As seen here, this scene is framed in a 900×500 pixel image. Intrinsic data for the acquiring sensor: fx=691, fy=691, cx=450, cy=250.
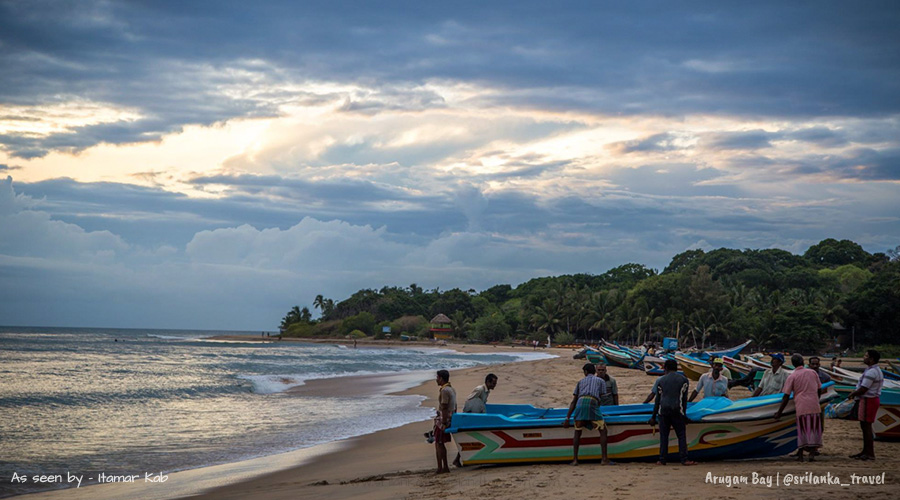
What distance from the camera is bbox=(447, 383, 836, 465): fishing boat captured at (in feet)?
28.8

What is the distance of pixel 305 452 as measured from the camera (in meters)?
12.3

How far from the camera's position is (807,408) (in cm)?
849

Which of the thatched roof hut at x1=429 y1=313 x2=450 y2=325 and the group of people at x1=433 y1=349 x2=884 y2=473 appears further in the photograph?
the thatched roof hut at x1=429 y1=313 x2=450 y2=325

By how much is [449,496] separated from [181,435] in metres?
8.72

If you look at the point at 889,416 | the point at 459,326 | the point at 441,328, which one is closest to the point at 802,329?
the point at 889,416

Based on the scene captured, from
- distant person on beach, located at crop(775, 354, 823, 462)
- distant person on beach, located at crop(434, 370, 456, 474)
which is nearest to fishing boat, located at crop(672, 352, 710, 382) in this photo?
distant person on beach, located at crop(775, 354, 823, 462)

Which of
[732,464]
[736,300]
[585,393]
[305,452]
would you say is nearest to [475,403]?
[585,393]

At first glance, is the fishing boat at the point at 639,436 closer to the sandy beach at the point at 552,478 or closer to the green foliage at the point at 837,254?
the sandy beach at the point at 552,478

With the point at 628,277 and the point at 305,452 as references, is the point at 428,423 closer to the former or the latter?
the point at 305,452

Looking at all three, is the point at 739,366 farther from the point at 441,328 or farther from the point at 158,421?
the point at 441,328

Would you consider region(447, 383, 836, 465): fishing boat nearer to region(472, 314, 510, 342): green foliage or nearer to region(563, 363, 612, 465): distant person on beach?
region(563, 363, 612, 465): distant person on beach

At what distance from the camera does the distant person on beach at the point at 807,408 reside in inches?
333

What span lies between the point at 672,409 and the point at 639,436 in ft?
2.05

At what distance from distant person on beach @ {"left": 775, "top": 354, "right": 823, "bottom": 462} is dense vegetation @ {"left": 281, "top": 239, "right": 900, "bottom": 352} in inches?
1757
